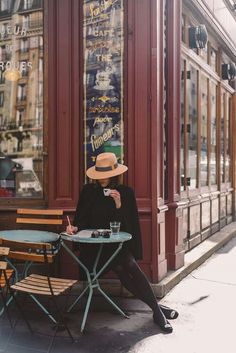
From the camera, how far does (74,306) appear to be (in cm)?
492

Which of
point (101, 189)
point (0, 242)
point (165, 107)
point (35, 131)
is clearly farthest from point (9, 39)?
point (0, 242)

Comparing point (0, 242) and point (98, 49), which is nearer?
point (0, 242)

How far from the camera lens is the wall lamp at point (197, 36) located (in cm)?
736

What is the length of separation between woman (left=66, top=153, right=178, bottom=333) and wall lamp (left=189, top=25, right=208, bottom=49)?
3.41 meters

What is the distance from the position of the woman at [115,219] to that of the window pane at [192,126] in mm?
3065

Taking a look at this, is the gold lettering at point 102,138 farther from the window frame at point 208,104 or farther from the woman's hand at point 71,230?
the window frame at point 208,104

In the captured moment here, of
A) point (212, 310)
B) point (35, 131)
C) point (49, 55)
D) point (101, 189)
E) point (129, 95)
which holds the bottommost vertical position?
point (212, 310)

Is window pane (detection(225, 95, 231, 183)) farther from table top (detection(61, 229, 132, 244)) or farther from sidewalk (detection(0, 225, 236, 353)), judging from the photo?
table top (detection(61, 229, 132, 244))

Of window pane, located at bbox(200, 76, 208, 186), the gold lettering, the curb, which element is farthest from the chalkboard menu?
window pane, located at bbox(200, 76, 208, 186)

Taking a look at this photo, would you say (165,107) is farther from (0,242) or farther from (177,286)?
(0,242)

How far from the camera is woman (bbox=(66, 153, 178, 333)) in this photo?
14.9ft

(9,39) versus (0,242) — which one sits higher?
(9,39)

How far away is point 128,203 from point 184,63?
3415mm

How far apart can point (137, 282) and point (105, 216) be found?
74 cm
